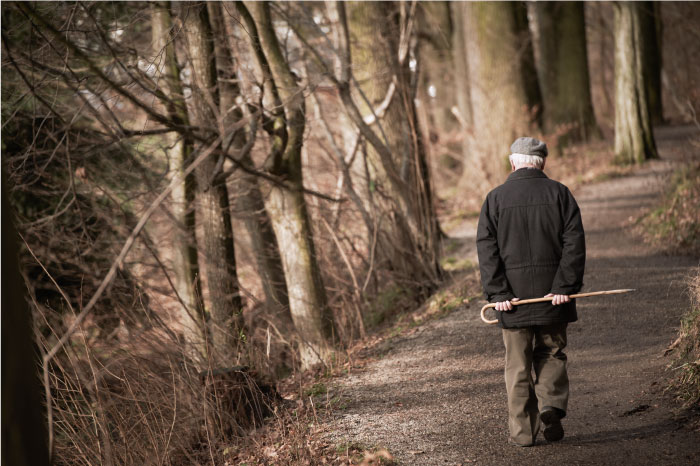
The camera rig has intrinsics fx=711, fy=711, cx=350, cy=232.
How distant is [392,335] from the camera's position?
26.7 ft

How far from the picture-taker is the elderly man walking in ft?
14.5

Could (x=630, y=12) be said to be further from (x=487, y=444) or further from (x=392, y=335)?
(x=487, y=444)

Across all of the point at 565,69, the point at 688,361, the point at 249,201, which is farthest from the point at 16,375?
the point at 565,69

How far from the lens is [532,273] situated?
446 cm

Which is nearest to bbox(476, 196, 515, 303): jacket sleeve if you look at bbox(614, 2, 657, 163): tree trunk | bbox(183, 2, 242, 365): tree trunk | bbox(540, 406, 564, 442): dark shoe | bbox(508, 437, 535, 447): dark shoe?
bbox(540, 406, 564, 442): dark shoe

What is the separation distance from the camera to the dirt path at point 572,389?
4.57 meters

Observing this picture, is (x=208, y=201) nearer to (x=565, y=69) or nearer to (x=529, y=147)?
(x=529, y=147)

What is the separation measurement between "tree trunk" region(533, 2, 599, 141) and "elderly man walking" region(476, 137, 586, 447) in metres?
15.0

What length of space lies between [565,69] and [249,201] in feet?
42.1

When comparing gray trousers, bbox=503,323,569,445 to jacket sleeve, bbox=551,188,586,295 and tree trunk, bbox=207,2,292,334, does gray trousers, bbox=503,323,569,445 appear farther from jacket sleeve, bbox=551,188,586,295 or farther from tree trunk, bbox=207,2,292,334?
tree trunk, bbox=207,2,292,334

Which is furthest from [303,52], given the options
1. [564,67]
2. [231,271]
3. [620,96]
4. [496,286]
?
[564,67]

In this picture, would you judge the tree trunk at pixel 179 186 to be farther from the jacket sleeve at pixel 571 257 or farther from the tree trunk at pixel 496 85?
the tree trunk at pixel 496 85

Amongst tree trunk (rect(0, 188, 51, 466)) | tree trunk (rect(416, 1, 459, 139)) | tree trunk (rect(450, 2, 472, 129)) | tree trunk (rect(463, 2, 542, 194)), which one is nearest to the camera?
tree trunk (rect(0, 188, 51, 466))

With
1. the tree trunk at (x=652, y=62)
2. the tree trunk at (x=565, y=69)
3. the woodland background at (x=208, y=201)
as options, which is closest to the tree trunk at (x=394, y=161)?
the woodland background at (x=208, y=201)
